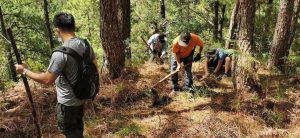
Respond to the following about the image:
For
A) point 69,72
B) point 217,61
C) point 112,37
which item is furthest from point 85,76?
point 217,61

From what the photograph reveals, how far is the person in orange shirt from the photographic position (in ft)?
25.2

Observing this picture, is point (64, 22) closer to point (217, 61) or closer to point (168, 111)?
point (168, 111)

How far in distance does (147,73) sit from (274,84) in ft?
9.70

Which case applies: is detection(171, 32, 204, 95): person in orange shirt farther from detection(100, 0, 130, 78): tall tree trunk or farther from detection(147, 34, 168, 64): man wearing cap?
detection(147, 34, 168, 64): man wearing cap

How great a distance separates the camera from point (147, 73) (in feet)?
30.1

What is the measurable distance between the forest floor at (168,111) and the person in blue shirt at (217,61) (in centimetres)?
42

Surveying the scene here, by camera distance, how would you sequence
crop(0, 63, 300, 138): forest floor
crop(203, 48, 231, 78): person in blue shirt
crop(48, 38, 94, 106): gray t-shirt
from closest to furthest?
crop(48, 38, 94, 106): gray t-shirt → crop(0, 63, 300, 138): forest floor → crop(203, 48, 231, 78): person in blue shirt

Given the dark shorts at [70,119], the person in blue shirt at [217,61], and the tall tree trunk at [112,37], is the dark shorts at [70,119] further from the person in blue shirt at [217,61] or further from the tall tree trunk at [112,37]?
the person in blue shirt at [217,61]

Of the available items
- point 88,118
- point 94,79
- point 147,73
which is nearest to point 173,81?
point 147,73

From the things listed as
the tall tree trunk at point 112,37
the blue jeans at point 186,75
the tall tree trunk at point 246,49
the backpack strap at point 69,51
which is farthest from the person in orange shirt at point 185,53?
the backpack strap at point 69,51

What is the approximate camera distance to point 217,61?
9.44 meters

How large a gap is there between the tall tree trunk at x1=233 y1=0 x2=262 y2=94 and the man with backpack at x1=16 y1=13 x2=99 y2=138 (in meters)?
3.38

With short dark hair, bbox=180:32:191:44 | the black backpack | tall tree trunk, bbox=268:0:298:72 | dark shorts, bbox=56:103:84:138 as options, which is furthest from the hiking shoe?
the black backpack

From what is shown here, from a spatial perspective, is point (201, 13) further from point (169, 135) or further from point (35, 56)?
point (169, 135)
